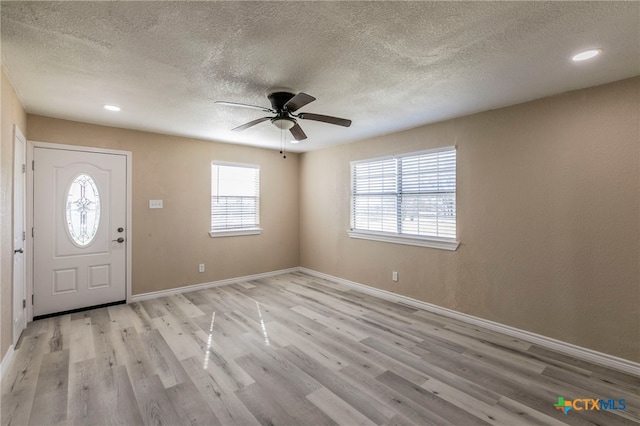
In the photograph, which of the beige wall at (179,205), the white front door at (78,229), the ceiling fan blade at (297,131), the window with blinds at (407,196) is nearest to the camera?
the ceiling fan blade at (297,131)

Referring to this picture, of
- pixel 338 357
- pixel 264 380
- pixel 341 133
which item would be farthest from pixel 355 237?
pixel 264 380

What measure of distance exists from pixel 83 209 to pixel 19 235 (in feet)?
2.92

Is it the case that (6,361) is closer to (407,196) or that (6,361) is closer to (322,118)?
(322,118)

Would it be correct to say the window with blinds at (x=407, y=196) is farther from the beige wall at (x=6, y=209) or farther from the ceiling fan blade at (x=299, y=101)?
the beige wall at (x=6, y=209)

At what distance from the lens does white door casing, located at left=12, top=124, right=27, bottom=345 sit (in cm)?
293

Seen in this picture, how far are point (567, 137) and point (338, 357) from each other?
3.05 meters

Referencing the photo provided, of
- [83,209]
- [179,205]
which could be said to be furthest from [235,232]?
[83,209]

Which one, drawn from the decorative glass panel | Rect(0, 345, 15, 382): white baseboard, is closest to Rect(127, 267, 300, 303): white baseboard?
the decorative glass panel

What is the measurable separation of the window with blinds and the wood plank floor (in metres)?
1.20

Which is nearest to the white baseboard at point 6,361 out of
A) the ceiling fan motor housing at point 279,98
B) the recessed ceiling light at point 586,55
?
the ceiling fan motor housing at point 279,98

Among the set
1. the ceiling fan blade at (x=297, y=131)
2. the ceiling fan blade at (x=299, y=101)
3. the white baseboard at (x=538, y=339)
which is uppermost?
the ceiling fan blade at (x=299, y=101)

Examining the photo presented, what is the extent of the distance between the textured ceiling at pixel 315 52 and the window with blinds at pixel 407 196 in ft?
3.17

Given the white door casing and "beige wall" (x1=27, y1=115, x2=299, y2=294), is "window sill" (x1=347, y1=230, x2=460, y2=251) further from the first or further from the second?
the white door casing

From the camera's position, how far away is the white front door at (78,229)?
3711 millimetres
